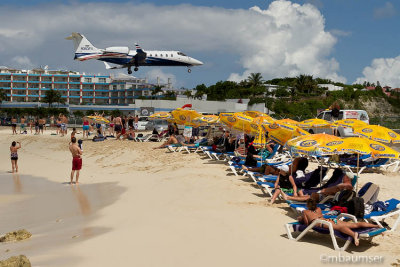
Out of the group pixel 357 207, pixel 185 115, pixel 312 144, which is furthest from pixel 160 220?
pixel 185 115

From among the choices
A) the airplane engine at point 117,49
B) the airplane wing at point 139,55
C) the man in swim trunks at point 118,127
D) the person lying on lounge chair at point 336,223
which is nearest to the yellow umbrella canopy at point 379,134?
the person lying on lounge chair at point 336,223

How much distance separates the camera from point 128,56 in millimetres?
38406

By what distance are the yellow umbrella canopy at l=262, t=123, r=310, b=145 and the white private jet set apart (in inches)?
1108

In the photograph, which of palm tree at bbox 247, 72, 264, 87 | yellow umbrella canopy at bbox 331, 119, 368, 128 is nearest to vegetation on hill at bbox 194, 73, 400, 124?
palm tree at bbox 247, 72, 264, 87

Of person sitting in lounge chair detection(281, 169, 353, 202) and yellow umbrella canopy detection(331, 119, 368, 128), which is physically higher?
yellow umbrella canopy detection(331, 119, 368, 128)

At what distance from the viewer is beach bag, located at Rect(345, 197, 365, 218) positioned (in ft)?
21.7

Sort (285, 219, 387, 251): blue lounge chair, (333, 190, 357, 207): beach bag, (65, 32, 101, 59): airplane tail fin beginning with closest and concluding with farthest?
(285, 219, 387, 251): blue lounge chair → (333, 190, 357, 207): beach bag → (65, 32, 101, 59): airplane tail fin

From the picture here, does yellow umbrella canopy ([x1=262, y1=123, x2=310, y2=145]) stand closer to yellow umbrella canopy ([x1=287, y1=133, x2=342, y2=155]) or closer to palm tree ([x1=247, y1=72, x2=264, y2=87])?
yellow umbrella canopy ([x1=287, y1=133, x2=342, y2=155])

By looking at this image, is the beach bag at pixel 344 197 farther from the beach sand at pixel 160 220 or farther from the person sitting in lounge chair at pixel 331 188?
the beach sand at pixel 160 220

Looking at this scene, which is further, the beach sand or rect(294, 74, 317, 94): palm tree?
rect(294, 74, 317, 94): palm tree

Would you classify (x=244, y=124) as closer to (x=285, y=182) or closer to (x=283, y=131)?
(x=283, y=131)

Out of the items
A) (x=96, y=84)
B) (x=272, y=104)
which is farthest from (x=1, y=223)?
(x=96, y=84)

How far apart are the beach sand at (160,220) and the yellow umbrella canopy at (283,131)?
1627 mm

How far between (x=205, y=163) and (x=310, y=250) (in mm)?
8378
